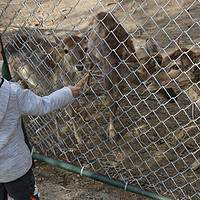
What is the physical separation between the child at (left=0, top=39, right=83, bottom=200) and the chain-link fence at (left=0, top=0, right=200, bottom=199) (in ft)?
3.19

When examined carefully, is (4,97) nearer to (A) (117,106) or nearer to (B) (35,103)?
(B) (35,103)

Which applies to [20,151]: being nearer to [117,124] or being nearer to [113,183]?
[113,183]

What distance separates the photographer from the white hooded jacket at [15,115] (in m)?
1.83

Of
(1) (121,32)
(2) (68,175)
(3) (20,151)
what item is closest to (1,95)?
(3) (20,151)

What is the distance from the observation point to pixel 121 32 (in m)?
4.56

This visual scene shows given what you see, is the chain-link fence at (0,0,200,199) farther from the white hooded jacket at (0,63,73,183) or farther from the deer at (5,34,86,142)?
the white hooded jacket at (0,63,73,183)

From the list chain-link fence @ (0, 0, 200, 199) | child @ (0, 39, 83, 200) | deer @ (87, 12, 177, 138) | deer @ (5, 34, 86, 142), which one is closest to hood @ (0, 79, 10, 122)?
child @ (0, 39, 83, 200)

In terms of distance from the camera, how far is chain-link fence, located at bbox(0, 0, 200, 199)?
118 inches

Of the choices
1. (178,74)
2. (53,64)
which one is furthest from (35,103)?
(53,64)

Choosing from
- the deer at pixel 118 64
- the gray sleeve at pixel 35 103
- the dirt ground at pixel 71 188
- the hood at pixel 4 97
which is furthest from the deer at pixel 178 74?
the hood at pixel 4 97

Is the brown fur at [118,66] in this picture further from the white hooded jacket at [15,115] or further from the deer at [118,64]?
the white hooded jacket at [15,115]

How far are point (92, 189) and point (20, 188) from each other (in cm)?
111

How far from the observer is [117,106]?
4402mm

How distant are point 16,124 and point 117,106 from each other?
102 inches
